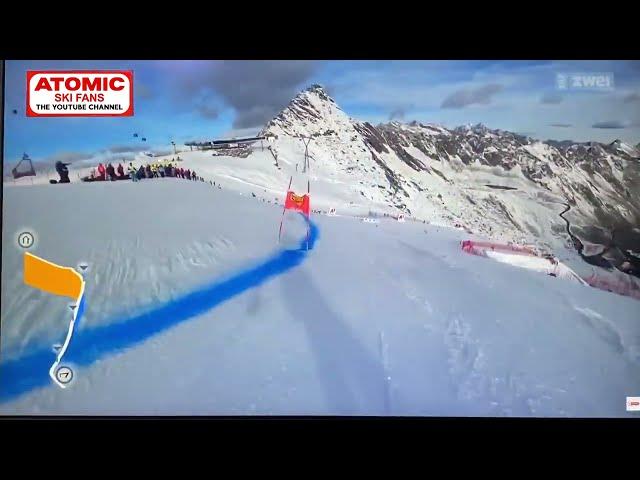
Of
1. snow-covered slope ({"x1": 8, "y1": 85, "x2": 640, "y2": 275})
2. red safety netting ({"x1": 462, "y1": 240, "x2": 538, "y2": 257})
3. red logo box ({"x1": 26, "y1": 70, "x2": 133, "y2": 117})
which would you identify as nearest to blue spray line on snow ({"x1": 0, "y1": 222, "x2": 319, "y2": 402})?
snow-covered slope ({"x1": 8, "y1": 85, "x2": 640, "y2": 275})

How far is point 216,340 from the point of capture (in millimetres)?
2160

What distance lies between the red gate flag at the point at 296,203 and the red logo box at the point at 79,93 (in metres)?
0.73

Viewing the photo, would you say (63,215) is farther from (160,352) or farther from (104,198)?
(160,352)

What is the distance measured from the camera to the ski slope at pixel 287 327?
2145mm

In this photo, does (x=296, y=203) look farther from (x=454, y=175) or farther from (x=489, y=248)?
(x=489, y=248)

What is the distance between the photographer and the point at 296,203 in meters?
2.24

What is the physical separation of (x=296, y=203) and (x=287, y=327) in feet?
1.68

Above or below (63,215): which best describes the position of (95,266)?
below

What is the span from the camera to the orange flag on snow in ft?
7.09
